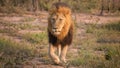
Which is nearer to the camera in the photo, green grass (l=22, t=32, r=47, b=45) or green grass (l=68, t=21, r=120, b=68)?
green grass (l=68, t=21, r=120, b=68)

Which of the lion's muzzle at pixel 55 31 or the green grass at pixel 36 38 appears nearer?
the lion's muzzle at pixel 55 31

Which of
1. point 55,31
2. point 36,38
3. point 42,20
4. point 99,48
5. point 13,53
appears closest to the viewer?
point 55,31

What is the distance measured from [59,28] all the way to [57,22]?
125mm

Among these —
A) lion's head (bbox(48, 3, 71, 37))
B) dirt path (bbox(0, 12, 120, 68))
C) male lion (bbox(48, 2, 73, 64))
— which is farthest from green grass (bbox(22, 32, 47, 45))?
lion's head (bbox(48, 3, 71, 37))

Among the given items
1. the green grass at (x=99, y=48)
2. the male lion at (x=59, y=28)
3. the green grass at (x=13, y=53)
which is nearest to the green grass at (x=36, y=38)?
the green grass at (x=13, y=53)

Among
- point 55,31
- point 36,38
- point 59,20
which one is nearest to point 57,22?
point 59,20

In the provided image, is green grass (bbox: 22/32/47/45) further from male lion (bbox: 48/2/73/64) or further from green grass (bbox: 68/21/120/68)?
male lion (bbox: 48/2/73/64)

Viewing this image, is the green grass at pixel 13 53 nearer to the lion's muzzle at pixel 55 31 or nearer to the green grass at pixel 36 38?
the green grass at pixel 36 38

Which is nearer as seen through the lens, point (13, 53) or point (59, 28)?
point (59, 28)

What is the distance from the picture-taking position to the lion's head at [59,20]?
21.9ft

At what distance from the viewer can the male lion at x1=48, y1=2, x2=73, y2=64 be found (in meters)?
6.69

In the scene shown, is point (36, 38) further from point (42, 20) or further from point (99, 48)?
point (42, 20)

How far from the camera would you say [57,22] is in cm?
668

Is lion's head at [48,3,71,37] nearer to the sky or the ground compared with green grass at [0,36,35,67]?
nearer to the sky
